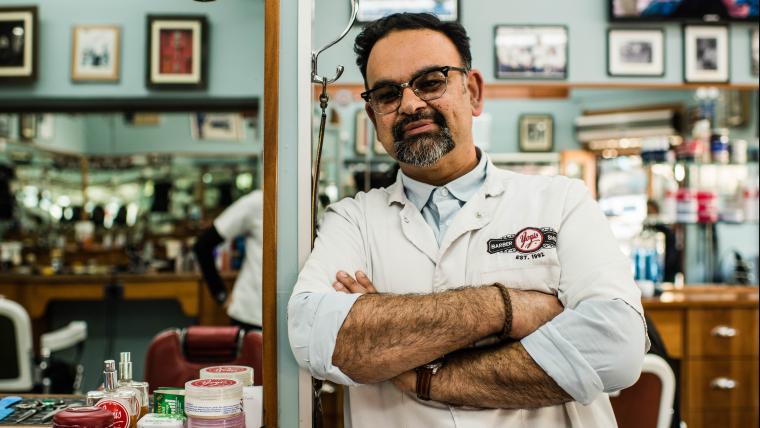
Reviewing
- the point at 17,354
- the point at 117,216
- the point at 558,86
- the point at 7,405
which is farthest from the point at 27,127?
the point at 7,405

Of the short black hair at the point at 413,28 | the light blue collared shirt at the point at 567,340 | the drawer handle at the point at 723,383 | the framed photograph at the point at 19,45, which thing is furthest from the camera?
the framed photograph at the point at 19,45

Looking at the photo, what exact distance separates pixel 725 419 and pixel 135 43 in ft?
14.1

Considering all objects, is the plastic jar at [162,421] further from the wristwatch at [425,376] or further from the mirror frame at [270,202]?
the wristwatch at [425,376]

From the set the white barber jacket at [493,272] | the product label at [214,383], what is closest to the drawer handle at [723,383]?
the white barber jacket at [493,272]

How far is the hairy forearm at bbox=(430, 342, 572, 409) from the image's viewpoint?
4.10 ft

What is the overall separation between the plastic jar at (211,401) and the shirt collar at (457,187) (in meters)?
0.64

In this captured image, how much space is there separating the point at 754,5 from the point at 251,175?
526 cm

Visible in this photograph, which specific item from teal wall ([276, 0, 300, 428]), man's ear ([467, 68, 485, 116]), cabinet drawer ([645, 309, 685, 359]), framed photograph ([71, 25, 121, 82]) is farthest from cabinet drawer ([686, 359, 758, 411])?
framed photograph ([71, 25, 121, 82])

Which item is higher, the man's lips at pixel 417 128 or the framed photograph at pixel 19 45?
the framed photograph at pixel 19 45

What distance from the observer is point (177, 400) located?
141 centimetres

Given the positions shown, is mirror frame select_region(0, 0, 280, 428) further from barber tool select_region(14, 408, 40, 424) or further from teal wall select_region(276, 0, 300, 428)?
barber tool select_region(14, 408, 40, 424)

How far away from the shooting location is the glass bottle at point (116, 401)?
1.34 metres

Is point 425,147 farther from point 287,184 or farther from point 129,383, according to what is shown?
point 129,383

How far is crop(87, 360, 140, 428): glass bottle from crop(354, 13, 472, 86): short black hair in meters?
0.97
